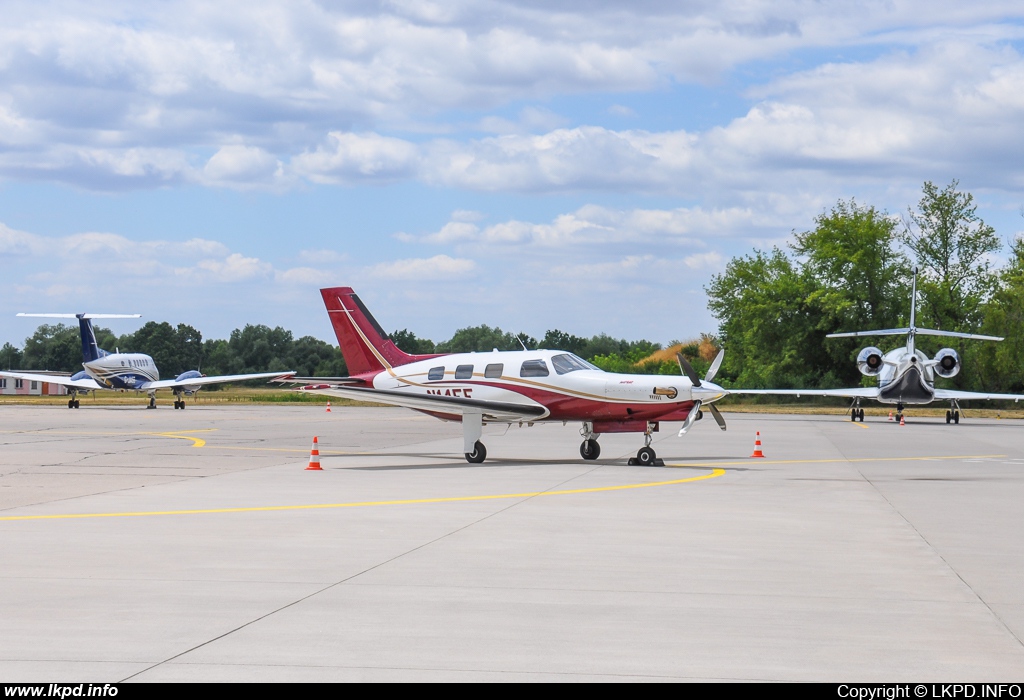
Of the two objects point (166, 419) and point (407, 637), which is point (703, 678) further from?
point (166, 419)

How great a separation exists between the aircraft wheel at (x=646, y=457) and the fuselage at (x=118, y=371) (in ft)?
149

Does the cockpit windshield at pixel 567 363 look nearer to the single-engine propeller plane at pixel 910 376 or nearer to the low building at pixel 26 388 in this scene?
the single-engine propeller plane at pixel 910 376

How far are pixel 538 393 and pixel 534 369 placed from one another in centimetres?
55

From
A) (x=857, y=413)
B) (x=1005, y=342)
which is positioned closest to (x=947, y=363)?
(x=857, y=413)

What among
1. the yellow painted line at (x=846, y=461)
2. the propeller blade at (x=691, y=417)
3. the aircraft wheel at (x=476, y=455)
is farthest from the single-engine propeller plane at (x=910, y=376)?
the aircraft wheel at (x=476, y=455)

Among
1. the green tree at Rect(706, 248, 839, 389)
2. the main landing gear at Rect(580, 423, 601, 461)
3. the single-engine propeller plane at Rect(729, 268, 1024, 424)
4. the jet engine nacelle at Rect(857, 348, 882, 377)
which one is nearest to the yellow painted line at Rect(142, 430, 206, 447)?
the main landing gear at Rect(580, 423, 601, 461)

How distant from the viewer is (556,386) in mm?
22281

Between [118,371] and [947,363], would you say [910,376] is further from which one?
[118,371]

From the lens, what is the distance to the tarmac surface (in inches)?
236

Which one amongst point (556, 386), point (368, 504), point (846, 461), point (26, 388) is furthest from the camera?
point (26, 388)

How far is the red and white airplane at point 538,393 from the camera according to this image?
21000mm

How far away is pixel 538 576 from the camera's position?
8789 millimetres
